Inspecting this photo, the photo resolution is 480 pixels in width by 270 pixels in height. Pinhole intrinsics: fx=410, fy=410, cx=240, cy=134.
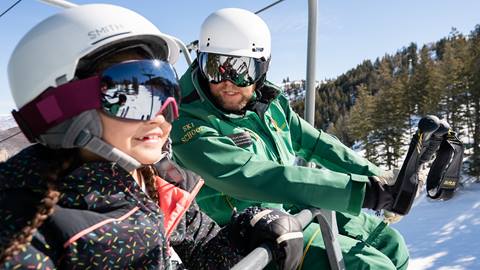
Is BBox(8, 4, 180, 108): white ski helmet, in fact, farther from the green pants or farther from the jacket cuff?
the green pants

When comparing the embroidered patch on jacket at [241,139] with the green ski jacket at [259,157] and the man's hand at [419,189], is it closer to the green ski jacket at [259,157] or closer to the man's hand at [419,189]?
the green ski jacket at [259,157]

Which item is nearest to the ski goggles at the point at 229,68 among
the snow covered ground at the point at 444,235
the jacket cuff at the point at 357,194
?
the jacket cuff at the point at 357,194

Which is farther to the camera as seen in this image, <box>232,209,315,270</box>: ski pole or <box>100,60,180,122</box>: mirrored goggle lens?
<box>100,60,180,122</box>: mirrored goggle lens

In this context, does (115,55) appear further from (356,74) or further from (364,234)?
(356,74)

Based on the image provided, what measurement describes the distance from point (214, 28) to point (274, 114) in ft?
2.17

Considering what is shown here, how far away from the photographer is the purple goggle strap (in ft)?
3.88

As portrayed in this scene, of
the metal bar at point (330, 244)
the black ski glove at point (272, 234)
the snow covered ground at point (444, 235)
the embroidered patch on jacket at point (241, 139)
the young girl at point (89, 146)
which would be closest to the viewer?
the young girl at point (89, 146)

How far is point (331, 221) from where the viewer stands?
1.96 meters

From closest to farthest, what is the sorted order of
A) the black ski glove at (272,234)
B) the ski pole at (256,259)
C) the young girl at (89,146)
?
1. the young girl at (89,146)
2. the ski pole at (256,259)
3. the black ski glove at (272,234)

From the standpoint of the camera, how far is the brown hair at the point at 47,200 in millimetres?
897

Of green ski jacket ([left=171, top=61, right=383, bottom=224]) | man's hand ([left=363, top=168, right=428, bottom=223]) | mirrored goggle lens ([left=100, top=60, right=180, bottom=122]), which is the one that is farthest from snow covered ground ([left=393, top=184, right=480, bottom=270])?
mirrored goggle lens ([left=100, top=60, right=180, bottom=122])

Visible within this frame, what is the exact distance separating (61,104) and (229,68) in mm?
1343

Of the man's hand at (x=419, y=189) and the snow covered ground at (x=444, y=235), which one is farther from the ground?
the man's hand at (x=419, y=189)

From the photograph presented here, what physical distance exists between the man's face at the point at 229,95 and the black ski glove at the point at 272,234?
0.84 metres
